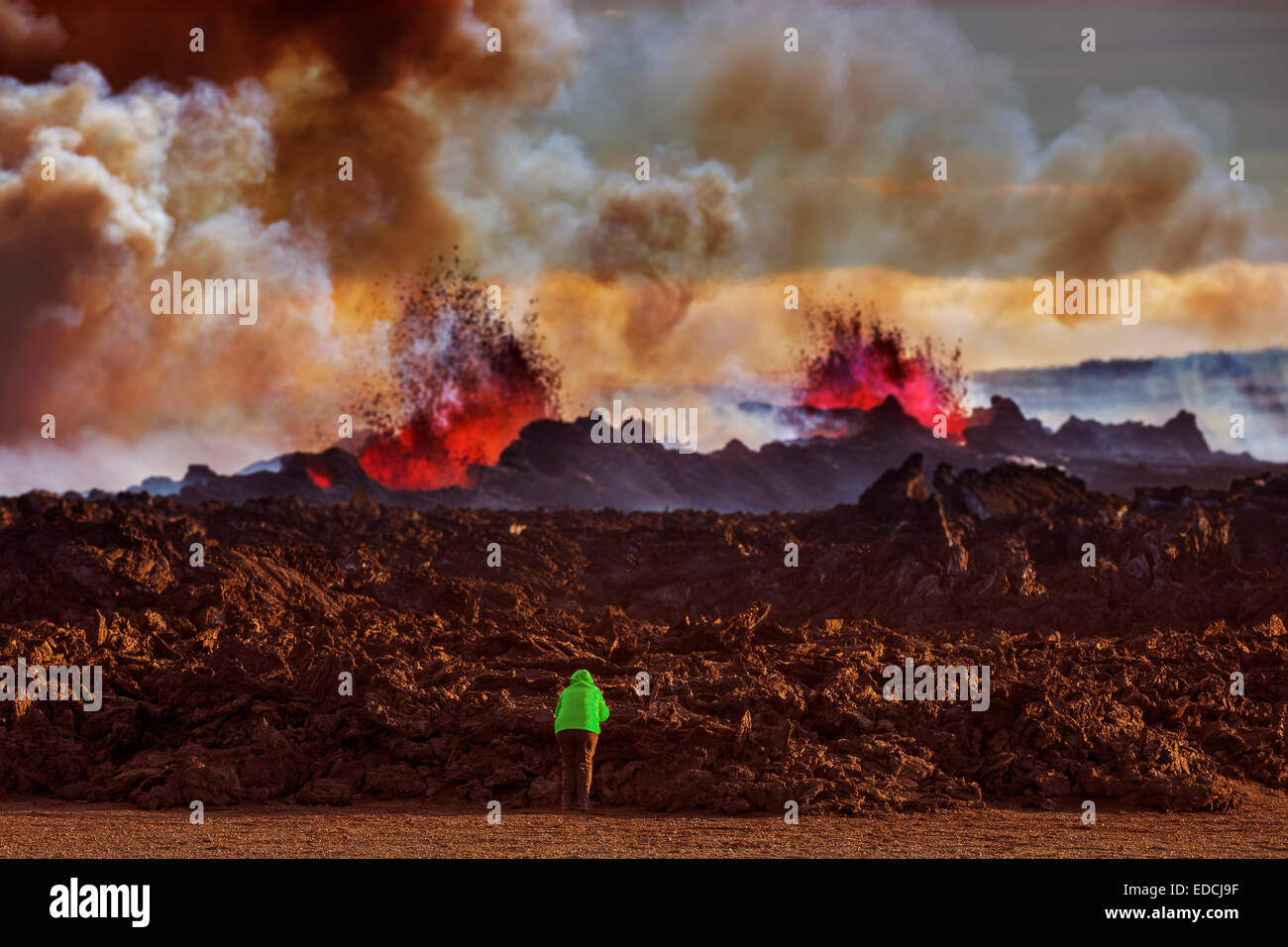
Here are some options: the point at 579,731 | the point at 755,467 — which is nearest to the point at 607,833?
the point at 579,731

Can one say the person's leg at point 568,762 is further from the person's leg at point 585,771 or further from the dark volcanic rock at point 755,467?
the dark volcanic rock at point 755,467

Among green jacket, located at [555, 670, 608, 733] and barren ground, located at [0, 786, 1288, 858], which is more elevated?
green jacket, located at [555, 670, 608, 733]

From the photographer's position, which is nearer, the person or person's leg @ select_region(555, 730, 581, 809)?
the person

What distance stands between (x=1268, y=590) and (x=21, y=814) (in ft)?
84.6

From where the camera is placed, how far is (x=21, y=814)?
813 inches

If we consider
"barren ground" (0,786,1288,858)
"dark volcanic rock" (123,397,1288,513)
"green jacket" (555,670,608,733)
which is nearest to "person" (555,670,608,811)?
"green jacket" (555,670,608,733)

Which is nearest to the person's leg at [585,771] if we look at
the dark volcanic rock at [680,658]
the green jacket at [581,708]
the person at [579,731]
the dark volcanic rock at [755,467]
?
the person at [579,731]

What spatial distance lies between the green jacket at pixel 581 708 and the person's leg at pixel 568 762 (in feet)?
0.84

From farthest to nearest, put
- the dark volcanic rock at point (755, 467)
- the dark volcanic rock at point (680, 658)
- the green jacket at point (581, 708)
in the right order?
the dark volcanic rock at point (755, 467) < the dark volcanic rock at point (680, 658) < the green jacket at point (581, 708)

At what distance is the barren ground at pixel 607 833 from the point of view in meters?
18.2

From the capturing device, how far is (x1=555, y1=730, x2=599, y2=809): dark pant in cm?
2078

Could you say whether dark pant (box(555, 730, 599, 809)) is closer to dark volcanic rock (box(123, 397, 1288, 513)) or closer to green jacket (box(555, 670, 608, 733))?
green jacket (box(555, 670, 608, 733))

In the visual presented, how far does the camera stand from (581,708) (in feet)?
66.7

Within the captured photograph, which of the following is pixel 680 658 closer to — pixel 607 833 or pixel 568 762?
pixel 568 762
